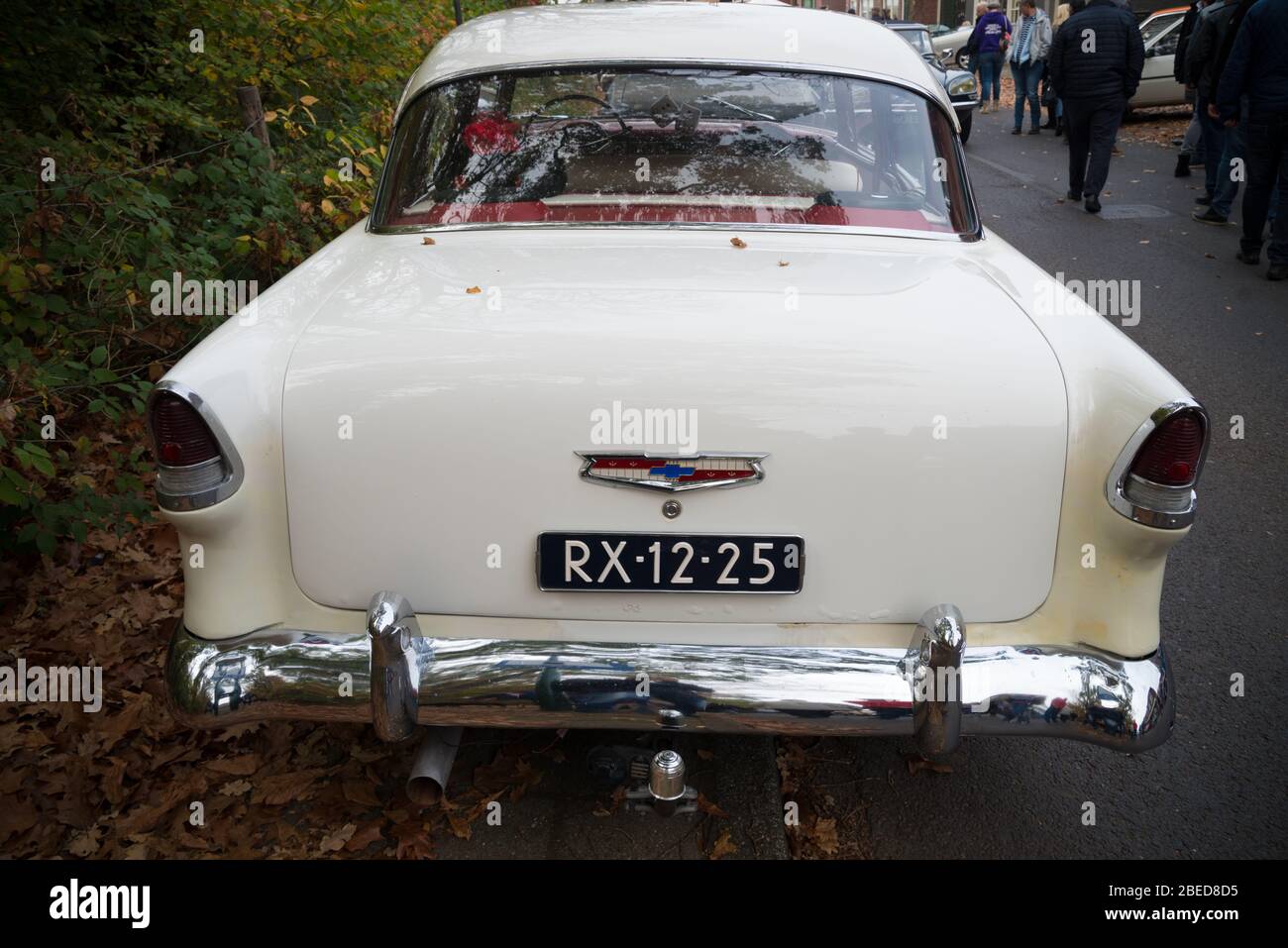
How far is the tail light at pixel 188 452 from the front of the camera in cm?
216

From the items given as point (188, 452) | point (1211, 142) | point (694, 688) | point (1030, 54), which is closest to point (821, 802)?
point (694, 688)

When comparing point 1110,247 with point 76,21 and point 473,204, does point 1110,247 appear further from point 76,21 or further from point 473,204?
point 76,21

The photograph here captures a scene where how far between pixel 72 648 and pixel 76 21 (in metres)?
4.65

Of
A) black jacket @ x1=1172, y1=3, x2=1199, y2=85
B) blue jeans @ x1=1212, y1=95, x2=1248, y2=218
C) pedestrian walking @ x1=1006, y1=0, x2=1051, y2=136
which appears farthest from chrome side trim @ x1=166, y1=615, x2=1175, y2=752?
pedestrian walking @ x1=1006, y1=0, x2=1051, y2=136

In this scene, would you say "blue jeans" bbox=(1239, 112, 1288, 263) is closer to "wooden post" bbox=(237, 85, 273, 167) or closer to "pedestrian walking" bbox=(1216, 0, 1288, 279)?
"pedestrian walking" bbox=(1216, 0, 1288, 279)

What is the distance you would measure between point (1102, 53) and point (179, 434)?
31.5 ft

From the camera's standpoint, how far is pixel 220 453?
86.4 inches

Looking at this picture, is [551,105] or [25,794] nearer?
[25,794]

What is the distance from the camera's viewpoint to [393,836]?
8.90 ft

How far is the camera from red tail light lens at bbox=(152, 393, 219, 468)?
2.16 m

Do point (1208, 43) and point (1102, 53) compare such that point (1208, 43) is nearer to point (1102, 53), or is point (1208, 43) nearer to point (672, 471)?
point (1102, 53)

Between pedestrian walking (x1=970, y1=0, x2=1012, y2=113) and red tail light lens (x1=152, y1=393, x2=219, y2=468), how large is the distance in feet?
60.0
